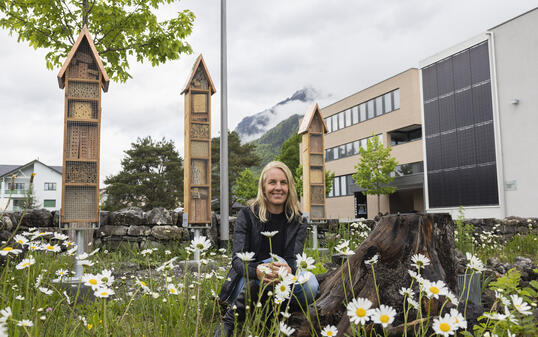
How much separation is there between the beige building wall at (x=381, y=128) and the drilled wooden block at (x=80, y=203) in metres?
29.8

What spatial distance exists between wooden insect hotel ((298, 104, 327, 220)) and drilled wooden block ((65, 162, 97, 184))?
4207mm

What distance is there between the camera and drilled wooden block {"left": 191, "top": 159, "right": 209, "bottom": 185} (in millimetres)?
6879

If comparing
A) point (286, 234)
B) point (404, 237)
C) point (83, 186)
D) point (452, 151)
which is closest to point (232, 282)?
point (286, 234)

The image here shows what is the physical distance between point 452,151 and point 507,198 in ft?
16.3

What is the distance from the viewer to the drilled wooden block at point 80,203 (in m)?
5.34

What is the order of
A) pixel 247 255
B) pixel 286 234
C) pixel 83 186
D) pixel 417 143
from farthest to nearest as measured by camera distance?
pixel 417 143 < pixel 83 186 < pixel 286 234 < pixel 247 255

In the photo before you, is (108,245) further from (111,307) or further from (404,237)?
(404,237)

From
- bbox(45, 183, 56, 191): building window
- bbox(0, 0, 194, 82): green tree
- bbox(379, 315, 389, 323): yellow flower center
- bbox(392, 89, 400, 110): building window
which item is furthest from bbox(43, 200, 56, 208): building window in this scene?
bbox(379, 315, 389, 323): yellow flower center

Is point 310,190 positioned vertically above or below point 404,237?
above

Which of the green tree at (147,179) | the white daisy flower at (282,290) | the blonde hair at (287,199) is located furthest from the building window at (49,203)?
the white daisy flower at (282,290)

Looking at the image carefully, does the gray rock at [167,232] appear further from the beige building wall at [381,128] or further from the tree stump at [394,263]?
the beige building wall at [381,128]

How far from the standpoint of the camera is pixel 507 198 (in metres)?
22.0

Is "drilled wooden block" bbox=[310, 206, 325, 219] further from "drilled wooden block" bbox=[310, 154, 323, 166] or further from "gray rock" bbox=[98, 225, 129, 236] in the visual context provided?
"gray rock" bbox=[98, 225, 129, 236]

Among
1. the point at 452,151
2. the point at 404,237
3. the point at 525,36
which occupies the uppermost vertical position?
the point at 525,36
